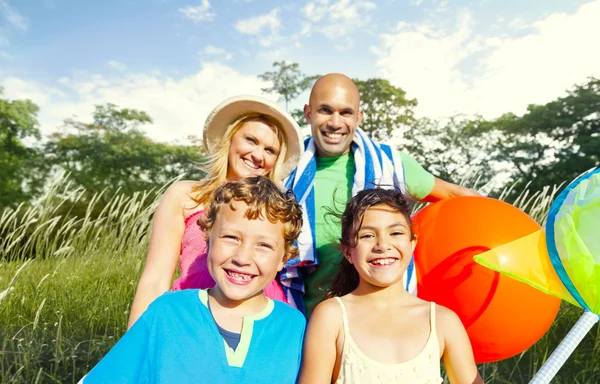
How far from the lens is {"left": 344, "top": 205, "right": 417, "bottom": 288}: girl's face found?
1.93 meters

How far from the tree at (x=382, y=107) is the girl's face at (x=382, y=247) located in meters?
24.3

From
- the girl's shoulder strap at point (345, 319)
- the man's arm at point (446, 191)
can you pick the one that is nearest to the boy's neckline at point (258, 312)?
the girl's shoulder strap at point (345, 319)

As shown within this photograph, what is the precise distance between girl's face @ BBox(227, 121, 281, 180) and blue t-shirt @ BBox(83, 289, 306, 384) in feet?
3.02

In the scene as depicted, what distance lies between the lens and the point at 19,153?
23.5 metres

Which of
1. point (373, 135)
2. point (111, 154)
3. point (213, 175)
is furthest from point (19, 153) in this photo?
point (213, 175)

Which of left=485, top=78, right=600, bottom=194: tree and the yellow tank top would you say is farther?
left=485, top=78, right=600, bottom=194: tree

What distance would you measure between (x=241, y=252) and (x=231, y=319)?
0.81ft

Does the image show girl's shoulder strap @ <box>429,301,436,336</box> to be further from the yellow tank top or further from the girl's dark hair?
the girl's dark hair

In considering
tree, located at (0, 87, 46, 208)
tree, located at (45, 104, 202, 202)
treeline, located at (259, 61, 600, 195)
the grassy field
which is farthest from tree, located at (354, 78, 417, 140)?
the grassy field

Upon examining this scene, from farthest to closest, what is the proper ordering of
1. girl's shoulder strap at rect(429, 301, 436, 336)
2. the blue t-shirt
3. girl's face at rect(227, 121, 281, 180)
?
girl's face at rect(227, 121, 281, 180)
girl's shoulder strap at rect(429, 301, 436, 336)
the blue t-shirt

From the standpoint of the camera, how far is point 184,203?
2.38 meters

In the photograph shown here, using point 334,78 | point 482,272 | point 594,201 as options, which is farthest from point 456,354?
point 334,78

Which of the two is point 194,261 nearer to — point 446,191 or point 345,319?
point 345,319

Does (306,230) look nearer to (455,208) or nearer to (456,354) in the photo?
(455,208)
